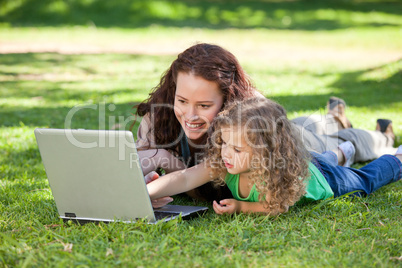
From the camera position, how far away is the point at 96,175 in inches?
103

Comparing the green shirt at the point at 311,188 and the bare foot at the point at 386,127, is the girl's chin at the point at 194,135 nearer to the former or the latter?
the green shirt at the point at 311,188

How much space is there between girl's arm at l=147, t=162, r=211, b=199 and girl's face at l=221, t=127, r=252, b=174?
0.20 m

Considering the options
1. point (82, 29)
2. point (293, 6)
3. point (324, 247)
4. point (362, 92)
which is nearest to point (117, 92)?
point (362, 92)

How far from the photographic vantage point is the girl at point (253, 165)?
283 cm

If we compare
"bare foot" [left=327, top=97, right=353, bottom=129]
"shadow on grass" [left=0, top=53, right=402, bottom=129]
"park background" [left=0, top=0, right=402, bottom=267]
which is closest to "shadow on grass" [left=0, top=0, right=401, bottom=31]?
"park background" [left=0, top=0, right=402, bottom=267]

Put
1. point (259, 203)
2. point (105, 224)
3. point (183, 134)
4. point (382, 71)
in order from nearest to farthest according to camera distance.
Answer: point (105, 224), point (259, 203), point (183, 134), point (382, 71)

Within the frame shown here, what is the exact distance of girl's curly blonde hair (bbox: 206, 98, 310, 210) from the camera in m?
2.83

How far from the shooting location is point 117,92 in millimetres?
6988

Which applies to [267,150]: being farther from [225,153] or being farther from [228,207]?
[228,207]

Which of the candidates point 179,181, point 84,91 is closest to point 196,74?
point 179,181

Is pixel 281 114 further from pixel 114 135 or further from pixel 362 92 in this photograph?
pixel 362 92

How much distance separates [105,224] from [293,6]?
19295 millimetres

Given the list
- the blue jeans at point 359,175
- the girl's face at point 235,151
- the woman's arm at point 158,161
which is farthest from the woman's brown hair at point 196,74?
the blue jeans at point 359,175

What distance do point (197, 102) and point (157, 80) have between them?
4.82m
